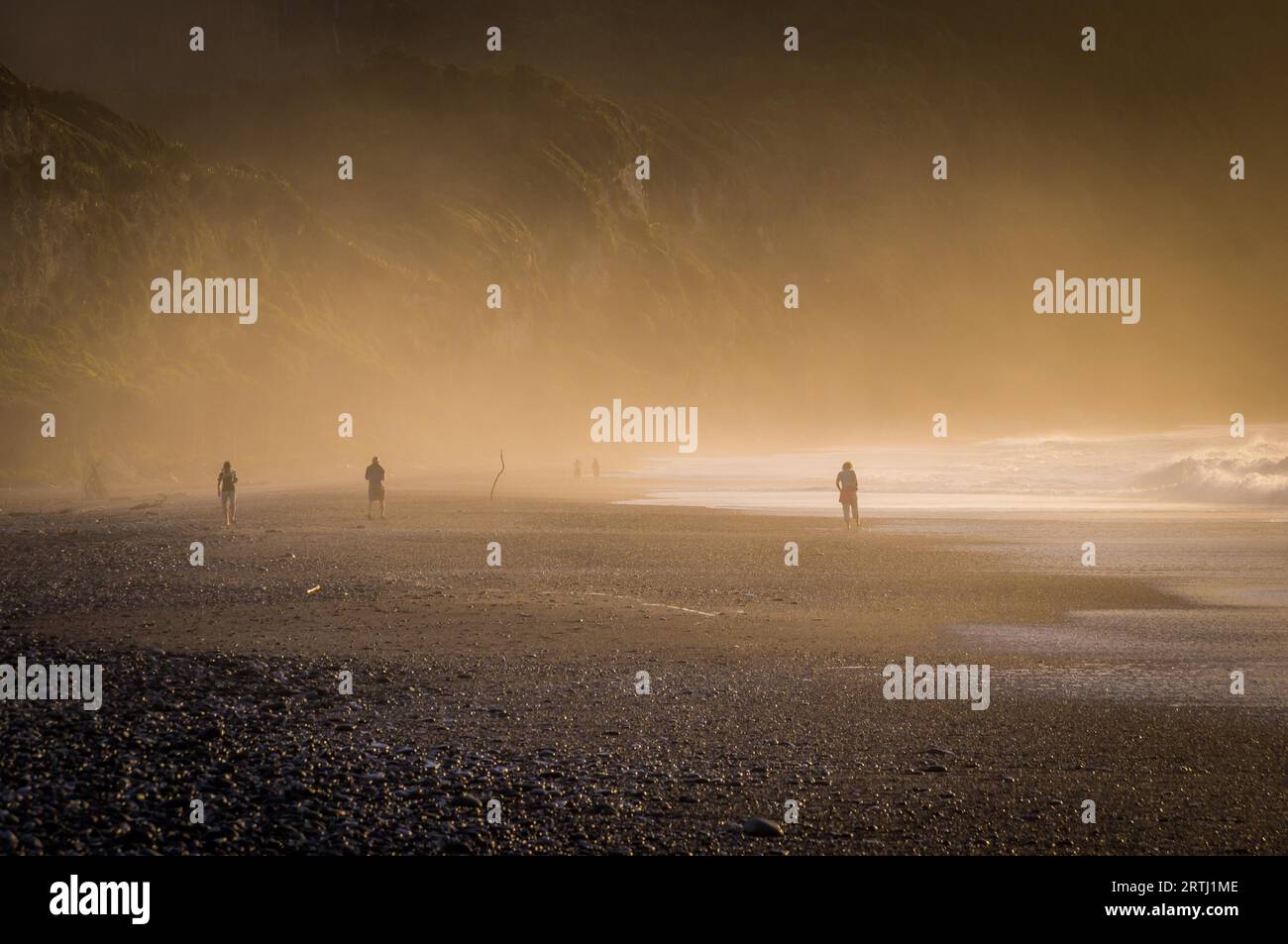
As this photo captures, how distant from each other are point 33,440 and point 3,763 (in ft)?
220

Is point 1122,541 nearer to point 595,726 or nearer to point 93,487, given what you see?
point 595,726

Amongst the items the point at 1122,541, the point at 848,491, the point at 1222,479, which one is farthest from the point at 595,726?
the point at 1222,479

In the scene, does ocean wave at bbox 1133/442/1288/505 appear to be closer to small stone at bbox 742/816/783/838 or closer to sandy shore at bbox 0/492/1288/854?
sandy shore at bbox 0/492/1288/854

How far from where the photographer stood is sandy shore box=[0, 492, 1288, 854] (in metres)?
8.09

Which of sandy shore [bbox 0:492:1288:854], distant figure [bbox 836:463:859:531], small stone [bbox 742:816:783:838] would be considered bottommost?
small stone [bbox 742:816:783:838]

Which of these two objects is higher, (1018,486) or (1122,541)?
(1018,486)

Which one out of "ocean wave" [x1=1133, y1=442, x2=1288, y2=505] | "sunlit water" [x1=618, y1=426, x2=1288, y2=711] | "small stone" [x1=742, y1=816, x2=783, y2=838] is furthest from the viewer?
"ocean wave" [x1=1133, y1=442, x2=1288, y2=505]

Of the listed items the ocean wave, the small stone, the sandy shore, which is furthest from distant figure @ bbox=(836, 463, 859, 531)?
the small stone

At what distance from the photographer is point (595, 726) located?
36.0 ft

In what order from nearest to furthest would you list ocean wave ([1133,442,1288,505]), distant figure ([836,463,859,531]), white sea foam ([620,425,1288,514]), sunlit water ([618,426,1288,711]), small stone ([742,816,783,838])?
small stone ([742,816,783,838]) → sunlit water ([618,426,1288,711]) → distant figure ([836,463,859,531]) → white sea foam ([620,425,1288,514]) → ocean wave ([1133,442,1288,505])

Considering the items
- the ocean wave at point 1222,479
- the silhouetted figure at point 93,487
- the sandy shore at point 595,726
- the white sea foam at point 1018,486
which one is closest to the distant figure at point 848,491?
the white sea foam at point 1018,486

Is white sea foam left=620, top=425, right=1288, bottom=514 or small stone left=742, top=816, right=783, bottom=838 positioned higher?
white sea foam left=620, top=425, right=1288, bottom=514

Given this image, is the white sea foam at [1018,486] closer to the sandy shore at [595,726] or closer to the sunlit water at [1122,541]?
the sunlit water at [1122,541]
